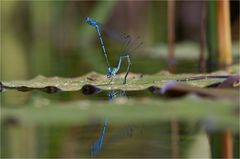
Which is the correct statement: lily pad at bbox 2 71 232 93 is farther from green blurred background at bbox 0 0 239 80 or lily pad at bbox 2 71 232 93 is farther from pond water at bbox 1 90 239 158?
green blurred background at bbox 0 0 239 80

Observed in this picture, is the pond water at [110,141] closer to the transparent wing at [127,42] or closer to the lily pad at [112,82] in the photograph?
the lily pad at [112,82]

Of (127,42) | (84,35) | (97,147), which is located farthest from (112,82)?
(84,35)

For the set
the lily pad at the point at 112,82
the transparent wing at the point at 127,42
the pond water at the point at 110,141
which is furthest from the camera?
the transparent wing at the point at 127,42

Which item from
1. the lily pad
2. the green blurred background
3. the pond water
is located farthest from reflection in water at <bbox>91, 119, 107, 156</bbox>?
the green blurred background

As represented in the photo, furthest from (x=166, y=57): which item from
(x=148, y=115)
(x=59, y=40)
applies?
(x=148, y=115)

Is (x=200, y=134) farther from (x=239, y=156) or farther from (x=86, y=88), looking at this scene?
(x=86, y=88)

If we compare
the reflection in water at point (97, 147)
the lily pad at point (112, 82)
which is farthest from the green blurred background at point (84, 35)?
the reflection in water at point (97, 147)
